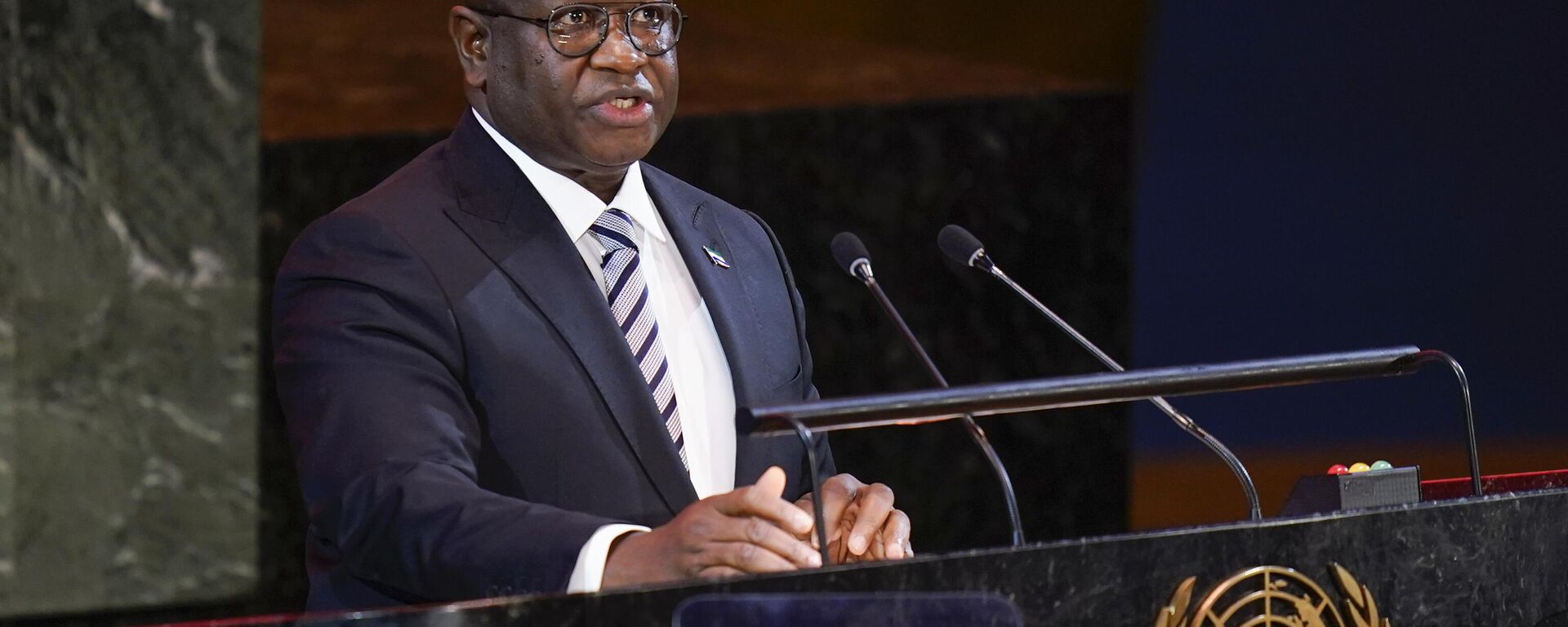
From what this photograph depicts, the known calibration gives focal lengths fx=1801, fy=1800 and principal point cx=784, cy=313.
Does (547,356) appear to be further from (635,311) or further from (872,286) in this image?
(872,286)

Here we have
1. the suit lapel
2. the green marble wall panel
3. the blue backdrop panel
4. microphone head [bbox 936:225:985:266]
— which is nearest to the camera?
→ the suit lapel

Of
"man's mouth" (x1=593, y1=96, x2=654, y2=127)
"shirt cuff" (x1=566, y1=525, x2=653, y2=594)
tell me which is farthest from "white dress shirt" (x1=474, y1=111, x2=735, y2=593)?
"shirt cuff" (x1=566, y1=525, x2=653, y2=594)

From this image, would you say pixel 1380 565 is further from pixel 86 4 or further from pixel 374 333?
pixel 86 4

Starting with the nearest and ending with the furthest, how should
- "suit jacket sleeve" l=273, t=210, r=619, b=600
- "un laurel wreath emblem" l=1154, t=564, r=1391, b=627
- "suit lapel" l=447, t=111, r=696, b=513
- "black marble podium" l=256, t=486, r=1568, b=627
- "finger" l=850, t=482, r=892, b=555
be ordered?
"black marble podium" l=256, t=486, r=1568, b=627
"un laurel wreath emblem" l=1154, t=564, r=1391, b=627
"suit jacket sleeve" l=273, t=210, r=619, b=600
"finger" l=850, t=482, r=892, b=555
"suit lapel" l=447, t=111, r=696, b=513

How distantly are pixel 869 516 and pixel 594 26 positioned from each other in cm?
73

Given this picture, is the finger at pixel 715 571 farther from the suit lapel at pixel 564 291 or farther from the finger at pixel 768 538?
the suit lapel at pixel 564 291

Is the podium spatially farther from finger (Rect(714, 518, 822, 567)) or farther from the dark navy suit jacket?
the dark navy suit jacket

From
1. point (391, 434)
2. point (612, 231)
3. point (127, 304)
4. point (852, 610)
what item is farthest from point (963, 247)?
point (127, 304)

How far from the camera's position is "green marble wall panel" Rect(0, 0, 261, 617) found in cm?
390

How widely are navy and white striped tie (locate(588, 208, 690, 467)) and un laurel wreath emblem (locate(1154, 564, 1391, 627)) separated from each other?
2.41 feet

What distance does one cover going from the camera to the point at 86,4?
3936 millimetres

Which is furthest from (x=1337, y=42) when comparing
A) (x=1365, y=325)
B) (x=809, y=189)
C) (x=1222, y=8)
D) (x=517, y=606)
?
(x=517, y=606)

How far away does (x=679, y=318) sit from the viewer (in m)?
2.34

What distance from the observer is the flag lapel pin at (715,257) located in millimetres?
2414
